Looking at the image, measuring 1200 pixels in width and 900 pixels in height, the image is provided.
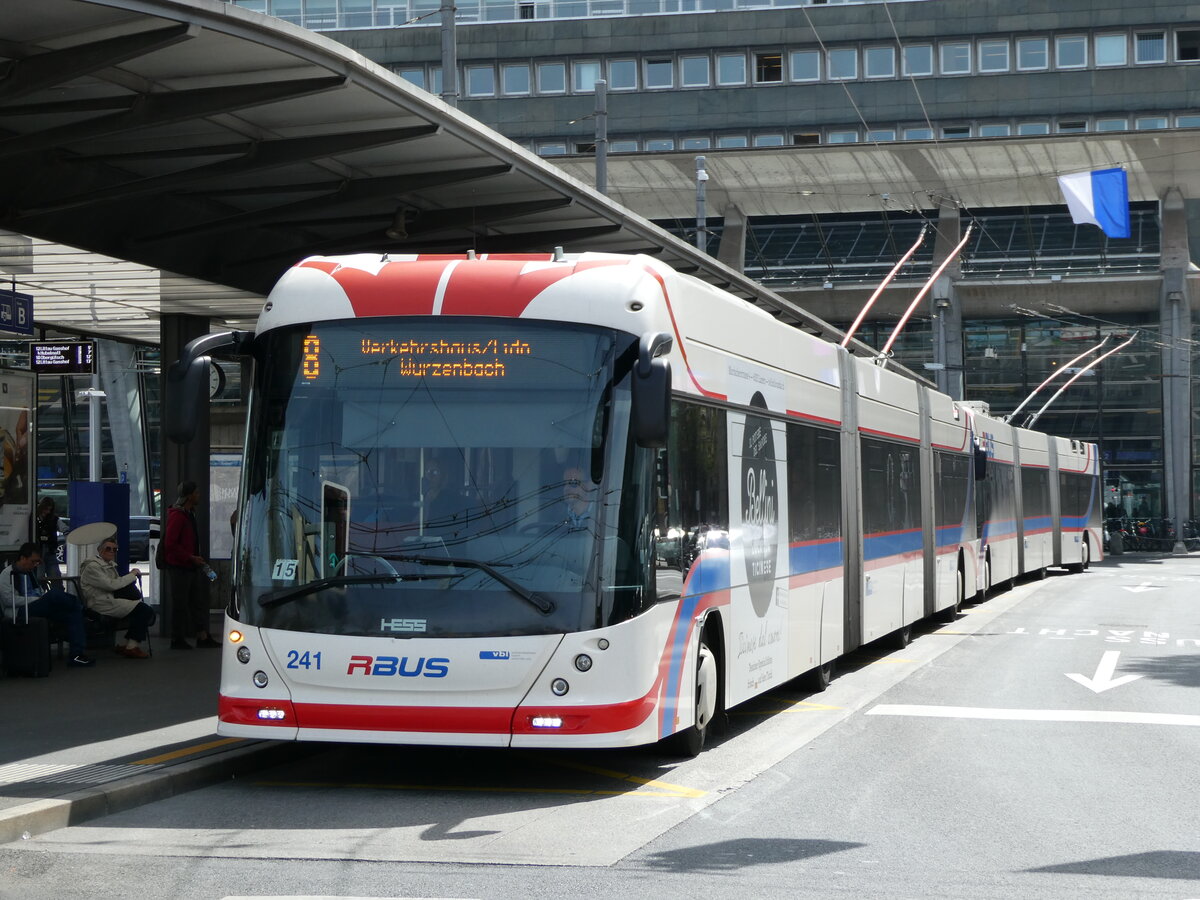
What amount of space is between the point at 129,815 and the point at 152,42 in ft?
15.1

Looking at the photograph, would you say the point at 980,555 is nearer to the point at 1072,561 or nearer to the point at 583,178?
the point at 1072,561

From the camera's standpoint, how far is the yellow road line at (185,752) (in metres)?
9.30

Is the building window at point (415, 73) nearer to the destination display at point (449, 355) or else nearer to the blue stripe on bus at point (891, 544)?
the blue stripe on bus at point (891, 544)

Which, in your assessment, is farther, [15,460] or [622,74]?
[622,74]

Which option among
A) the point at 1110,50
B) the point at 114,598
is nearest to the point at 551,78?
the point at 1110,50

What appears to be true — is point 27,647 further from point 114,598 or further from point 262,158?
point 262,158

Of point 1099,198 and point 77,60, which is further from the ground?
point 1099,198

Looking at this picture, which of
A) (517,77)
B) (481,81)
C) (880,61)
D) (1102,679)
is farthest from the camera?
(481,81)

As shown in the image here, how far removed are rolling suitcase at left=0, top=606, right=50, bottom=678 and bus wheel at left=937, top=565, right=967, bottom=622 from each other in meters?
12.1

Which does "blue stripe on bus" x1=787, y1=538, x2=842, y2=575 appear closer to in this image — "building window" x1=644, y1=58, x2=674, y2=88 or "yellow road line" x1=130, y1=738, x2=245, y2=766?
"yellow road line" x1=130, y1=738, x2=245, y2=766

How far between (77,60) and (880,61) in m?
44.6

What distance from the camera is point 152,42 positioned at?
32.9 feet

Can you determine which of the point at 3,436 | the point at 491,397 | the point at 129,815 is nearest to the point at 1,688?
the point at 3,436

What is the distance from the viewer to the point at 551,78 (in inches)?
2112
